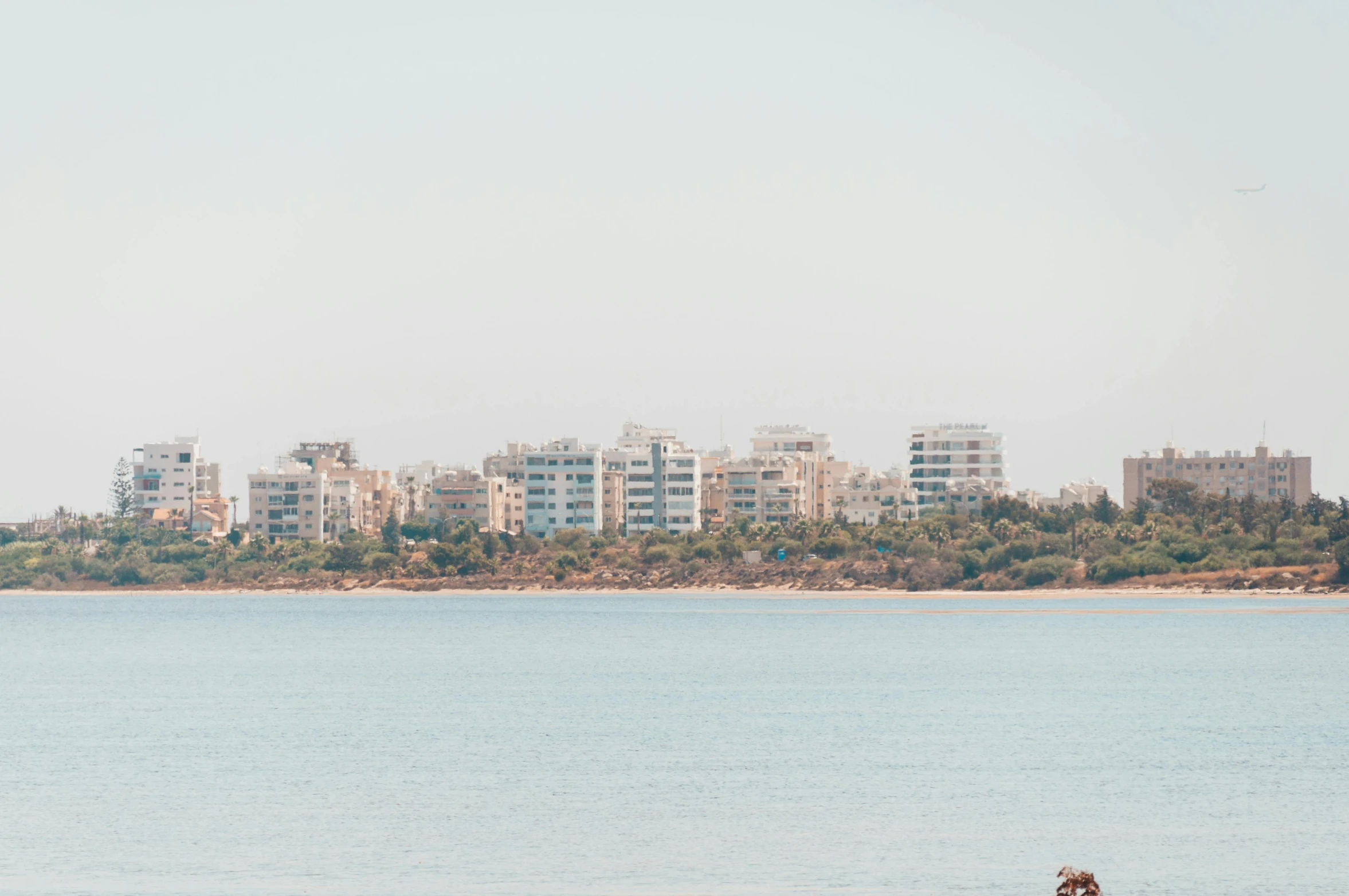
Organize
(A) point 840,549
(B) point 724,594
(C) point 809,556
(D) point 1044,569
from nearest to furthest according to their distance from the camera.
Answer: (D) point 1044,569
(A) point 840,549
(C) point 809,556
(B) point 724,594

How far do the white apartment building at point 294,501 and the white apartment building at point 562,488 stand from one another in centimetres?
2175

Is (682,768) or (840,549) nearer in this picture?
(682,768)

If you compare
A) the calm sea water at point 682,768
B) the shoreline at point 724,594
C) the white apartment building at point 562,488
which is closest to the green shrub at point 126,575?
the shoreline at point 724,594

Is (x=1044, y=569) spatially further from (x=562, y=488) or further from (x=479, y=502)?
(x=479, y=502)

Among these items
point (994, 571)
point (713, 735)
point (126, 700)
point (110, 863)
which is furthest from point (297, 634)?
point (110, 863)

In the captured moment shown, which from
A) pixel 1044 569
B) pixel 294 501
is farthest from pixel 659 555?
pixel 294 501

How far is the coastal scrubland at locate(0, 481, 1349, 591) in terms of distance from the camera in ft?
464

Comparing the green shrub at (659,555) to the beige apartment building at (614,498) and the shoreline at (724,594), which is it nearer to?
the shoreline at (724,594)

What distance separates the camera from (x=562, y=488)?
193125 millimetres

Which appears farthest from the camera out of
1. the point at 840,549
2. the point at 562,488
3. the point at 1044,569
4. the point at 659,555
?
the point at 562,488

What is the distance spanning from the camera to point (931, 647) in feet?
318

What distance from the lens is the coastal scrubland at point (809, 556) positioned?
141500 mm

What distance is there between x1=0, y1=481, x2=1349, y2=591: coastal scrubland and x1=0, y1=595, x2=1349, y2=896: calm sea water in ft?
132

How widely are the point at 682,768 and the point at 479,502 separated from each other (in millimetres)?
149182
